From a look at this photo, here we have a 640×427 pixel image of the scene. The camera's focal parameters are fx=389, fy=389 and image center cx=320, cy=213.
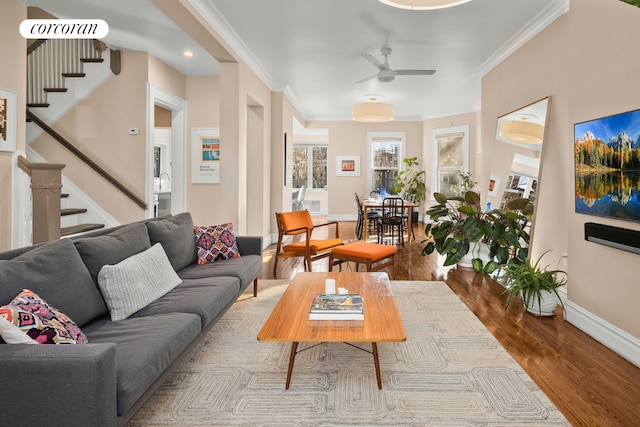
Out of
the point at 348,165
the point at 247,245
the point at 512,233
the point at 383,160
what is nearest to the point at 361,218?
the point at 348,165

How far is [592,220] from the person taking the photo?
119 inches

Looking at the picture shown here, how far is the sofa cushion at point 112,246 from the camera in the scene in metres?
2.25

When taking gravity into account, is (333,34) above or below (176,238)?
above

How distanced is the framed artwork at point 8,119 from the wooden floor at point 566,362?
4.87 m

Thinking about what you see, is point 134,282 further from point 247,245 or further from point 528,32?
point 528,32

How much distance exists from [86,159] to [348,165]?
21.6 feet

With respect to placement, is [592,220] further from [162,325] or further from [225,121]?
[225,121]

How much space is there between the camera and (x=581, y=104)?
3137 mm

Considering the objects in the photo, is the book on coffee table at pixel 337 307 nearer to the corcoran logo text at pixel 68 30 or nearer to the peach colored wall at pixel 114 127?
the corcoran logo text at pixel 68 30

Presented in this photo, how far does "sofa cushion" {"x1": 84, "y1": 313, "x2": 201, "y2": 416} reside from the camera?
154 cm

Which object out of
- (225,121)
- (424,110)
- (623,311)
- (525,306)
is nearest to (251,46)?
(225,121)

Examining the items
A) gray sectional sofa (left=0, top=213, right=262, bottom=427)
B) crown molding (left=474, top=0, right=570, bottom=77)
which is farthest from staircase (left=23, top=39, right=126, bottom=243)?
crown molding (left=474, top=0, right=570, bottom=77)

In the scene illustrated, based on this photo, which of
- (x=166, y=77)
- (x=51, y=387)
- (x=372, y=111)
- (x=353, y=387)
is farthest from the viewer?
(x=372, y=111)

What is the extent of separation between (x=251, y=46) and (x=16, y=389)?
453 centimetres
